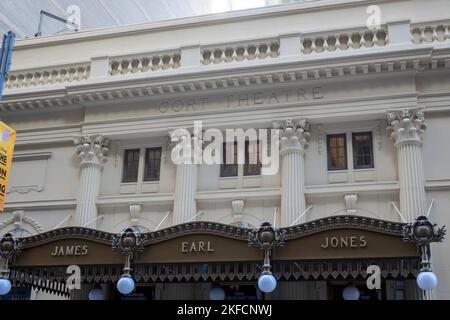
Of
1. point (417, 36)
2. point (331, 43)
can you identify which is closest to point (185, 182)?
point (331, 43)

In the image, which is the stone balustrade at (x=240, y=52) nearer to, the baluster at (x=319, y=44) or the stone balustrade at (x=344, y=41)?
the stone balustrade at (x=344, y=41)

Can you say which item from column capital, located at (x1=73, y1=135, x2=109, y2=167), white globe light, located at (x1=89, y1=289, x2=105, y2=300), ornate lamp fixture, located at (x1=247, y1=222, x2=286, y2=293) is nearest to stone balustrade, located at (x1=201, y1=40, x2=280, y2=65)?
column capital, located at (x1=73, y1=135, x2=109, y2=167)

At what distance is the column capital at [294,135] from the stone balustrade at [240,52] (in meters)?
2.37

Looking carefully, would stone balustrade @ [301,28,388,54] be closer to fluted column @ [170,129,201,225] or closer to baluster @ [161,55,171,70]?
baluster @ [161,55,171,70]

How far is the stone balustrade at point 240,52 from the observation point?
1805 centimetres

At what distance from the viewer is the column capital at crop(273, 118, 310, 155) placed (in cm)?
1678

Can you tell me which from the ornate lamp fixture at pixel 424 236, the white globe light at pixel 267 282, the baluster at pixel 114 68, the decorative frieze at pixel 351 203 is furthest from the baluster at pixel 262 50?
the white globe light at pixel 267 282

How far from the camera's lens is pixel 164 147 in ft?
60.4

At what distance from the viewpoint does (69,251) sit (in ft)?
48.6

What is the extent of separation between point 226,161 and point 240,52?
3425 millimetres

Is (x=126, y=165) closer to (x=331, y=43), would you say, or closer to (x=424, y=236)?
(x=331, y=43)

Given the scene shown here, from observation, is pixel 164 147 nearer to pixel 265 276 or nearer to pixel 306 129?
pixel 306 129

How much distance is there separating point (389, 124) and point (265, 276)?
614cm
